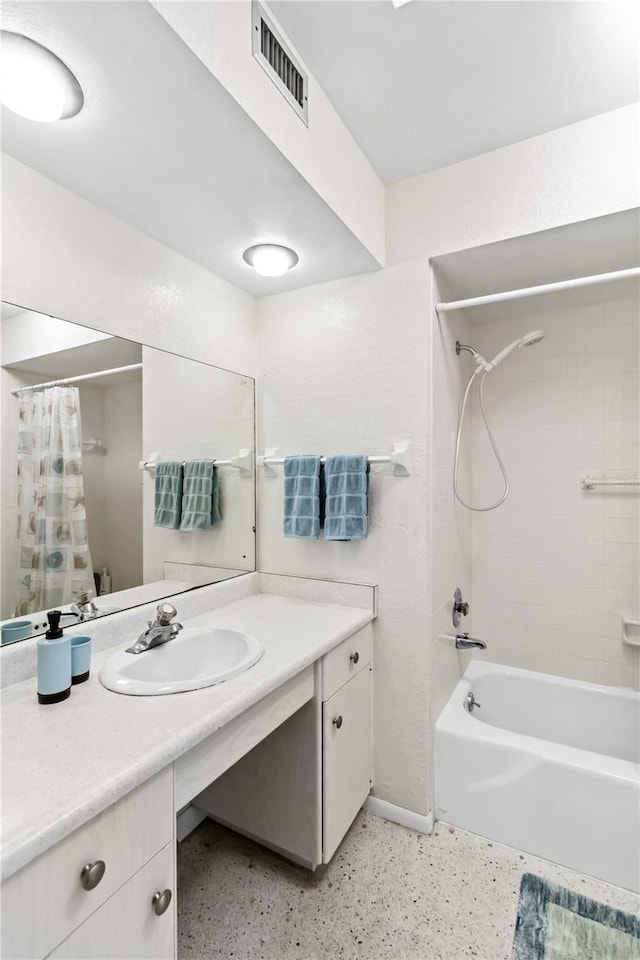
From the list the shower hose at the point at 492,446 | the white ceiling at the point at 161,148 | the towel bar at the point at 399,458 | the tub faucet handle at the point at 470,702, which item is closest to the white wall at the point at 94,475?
the white ceiling at the point at 161,148

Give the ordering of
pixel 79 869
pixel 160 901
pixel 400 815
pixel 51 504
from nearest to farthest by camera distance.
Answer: pixel 79 869 < pixel 160 901 < pixel 51 504 < pixel 400 815

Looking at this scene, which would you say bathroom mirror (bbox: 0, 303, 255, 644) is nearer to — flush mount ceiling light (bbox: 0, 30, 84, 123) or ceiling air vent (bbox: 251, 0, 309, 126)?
flush mount ceiling light (bbox: 0, 30, 84, 123)

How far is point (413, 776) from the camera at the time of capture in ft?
5.96

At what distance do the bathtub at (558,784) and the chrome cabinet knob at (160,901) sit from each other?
1238mm

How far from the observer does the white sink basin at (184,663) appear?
114cm

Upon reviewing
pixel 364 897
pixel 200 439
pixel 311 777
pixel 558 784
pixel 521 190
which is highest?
pixel 521 190

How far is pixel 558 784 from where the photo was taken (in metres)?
1.65

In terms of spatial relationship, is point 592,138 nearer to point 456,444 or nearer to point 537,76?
point 537,76

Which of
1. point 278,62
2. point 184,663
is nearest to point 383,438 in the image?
point 184,663

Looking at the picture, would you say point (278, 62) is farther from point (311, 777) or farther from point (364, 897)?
point (364, 897)

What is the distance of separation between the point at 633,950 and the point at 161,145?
2.65 metres

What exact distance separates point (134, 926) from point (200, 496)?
4.28 feet

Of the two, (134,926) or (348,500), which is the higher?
(348,500)

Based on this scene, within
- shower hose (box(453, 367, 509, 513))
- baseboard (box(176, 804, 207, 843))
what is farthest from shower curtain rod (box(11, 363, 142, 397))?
baseboard (box(176, 804, 207, 843))
